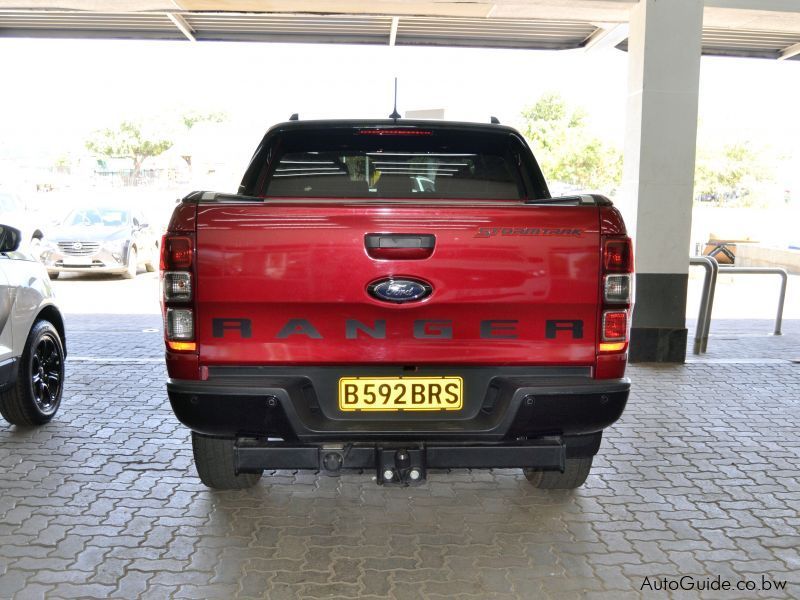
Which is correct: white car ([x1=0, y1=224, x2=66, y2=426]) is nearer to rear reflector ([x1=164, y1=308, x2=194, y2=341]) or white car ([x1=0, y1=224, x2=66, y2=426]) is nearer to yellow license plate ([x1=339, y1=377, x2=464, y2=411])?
rear reflector ([x1=164, y1=308, x2=194, y2=341])

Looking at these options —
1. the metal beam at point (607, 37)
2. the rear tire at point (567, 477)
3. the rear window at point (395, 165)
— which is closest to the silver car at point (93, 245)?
the metal beam at point (607, 37)

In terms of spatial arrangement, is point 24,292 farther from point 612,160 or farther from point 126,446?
point 612,160

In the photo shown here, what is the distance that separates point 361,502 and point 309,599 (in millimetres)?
1216

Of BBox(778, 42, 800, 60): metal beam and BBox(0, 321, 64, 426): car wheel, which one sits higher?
BBox(778, 42, 800, 60): metal beam

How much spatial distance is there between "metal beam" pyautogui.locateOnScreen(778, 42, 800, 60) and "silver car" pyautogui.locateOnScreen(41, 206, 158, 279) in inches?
491

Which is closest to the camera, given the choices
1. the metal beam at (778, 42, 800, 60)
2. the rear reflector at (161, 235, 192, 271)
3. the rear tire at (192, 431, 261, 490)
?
the rear reflector at (161, 235, 192, 271)

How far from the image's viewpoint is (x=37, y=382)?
19.9ft

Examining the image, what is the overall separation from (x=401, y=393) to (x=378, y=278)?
490mm

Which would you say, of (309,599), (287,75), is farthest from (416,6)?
(287,75)

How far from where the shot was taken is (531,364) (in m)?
3.55

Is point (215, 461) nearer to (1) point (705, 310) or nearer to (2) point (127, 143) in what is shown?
(1) point (705, 310)

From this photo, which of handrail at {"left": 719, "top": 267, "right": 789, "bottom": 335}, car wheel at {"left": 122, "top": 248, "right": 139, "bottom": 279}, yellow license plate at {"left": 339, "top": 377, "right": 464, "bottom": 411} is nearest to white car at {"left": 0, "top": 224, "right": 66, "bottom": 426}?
yellow license plate at {"left": 339, "top": 377, "right": 464, "bottom": 411}

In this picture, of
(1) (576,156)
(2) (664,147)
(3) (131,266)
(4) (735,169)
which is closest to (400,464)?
(2) (664,147)

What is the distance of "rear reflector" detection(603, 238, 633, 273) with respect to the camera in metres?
3.51
